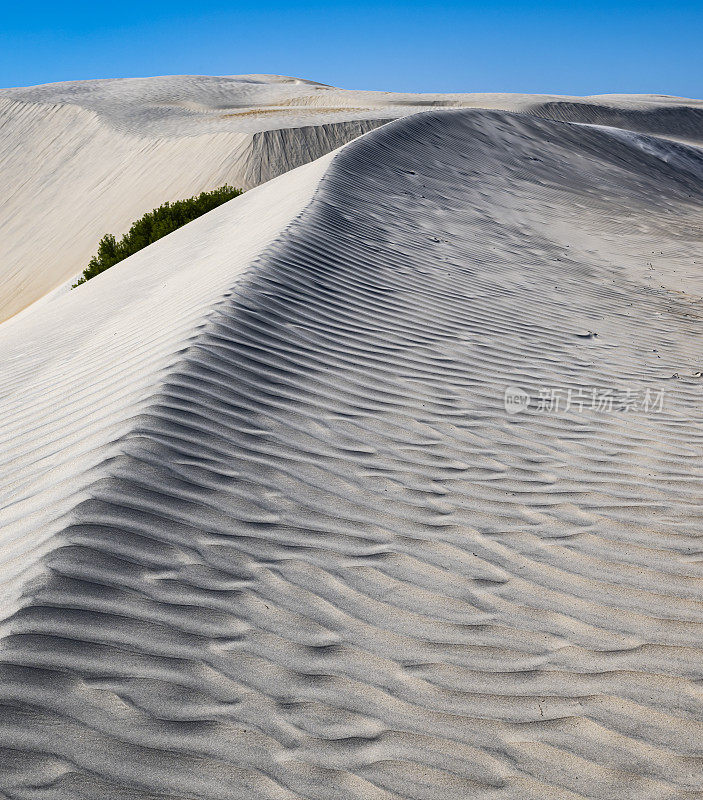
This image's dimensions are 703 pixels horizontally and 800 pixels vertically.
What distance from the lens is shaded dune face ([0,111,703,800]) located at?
2354 mm

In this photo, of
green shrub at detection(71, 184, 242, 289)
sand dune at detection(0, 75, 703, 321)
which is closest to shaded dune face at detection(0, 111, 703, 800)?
green shrub at detection(71, 184, 242, 289)

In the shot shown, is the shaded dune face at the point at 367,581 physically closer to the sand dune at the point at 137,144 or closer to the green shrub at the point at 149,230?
the green shrub at the point at 149,230

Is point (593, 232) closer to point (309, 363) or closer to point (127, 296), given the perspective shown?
point (127, 296)

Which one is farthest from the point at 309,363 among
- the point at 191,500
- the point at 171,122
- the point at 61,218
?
the point at 171,122

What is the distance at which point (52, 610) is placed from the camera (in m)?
2.54

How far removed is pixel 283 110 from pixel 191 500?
2641 centimetres

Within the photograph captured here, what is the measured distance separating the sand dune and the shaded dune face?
15.4 meters

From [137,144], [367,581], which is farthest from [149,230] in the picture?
[367,581]

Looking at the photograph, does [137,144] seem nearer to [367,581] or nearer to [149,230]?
[149,230]

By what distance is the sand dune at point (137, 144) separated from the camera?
66.5ft

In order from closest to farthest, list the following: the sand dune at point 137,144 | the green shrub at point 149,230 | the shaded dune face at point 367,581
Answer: the shaded dune face at point 367,581, the green shrub at point 149,230, the sand dune at point 137,144

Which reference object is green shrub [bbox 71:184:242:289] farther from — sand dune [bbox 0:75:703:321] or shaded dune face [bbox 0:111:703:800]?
shaded dune face [bbox 0:111:703:800]

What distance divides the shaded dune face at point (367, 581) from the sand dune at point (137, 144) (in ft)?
50.4

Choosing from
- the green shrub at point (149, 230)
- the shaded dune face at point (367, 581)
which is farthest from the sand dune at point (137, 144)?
the shaded dune face at point (367, 581)
